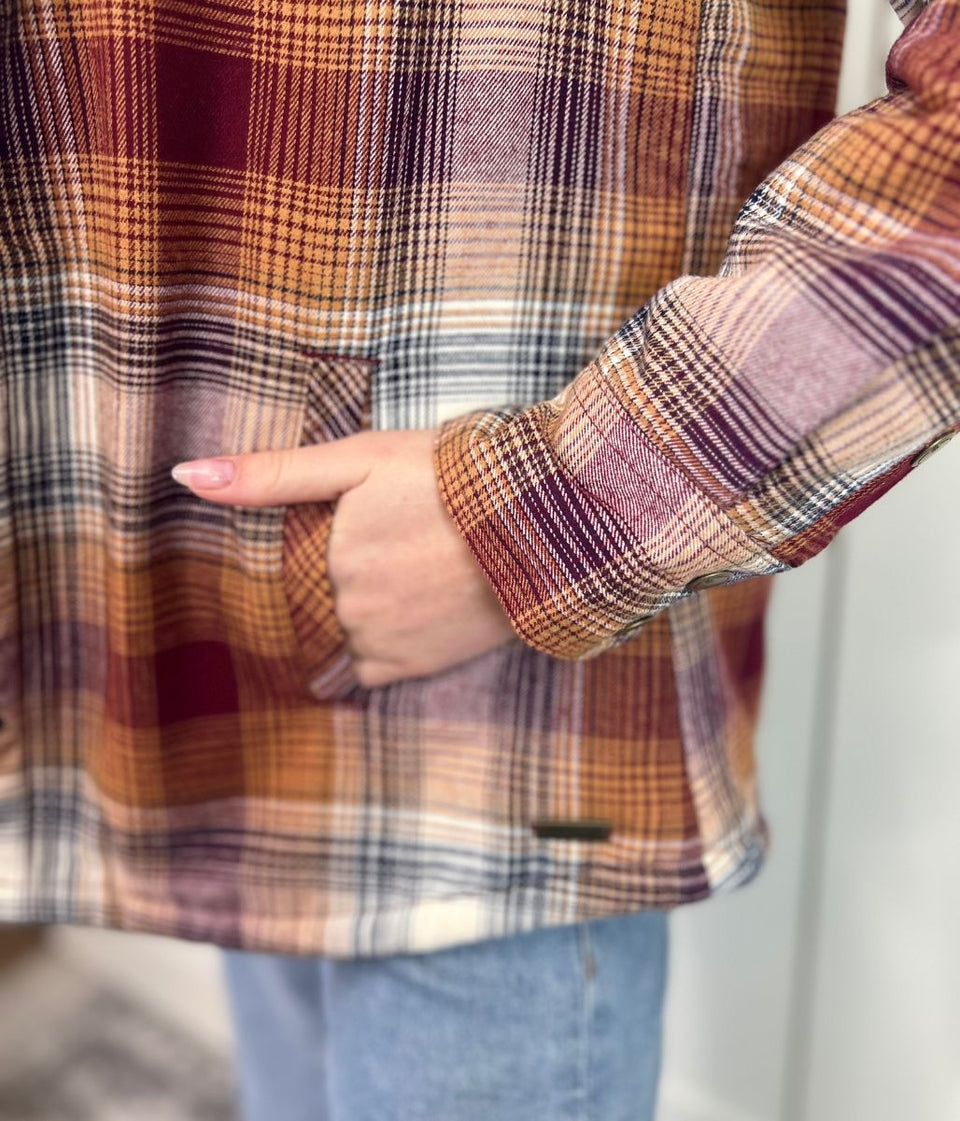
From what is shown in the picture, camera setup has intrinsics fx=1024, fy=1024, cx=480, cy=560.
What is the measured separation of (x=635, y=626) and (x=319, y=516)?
0.61 feet

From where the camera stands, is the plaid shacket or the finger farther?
the finger

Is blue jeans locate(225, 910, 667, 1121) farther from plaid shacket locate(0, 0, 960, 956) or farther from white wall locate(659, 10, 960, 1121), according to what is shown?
white wall locate(659, 10, 960, 1121)

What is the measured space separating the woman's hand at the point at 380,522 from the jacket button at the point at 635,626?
8 cm

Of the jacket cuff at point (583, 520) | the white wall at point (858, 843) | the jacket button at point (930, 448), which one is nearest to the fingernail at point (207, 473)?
the jacket cuff at point (583, 520)

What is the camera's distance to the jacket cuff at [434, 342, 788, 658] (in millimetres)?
492

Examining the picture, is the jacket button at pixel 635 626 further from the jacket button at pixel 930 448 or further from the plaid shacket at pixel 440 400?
the jacket button at pixel 930 448

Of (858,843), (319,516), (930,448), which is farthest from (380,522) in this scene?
(858,843)

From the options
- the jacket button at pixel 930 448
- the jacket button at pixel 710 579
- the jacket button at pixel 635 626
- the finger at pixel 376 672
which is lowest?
the finger at pixel 376 672

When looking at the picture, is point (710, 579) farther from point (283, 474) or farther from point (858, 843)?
point (858, 843)

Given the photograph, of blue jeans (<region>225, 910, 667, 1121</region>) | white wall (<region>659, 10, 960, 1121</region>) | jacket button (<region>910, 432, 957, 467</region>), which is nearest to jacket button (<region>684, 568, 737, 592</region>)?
jacket button (<region>910, 432, 957, 467</region>)

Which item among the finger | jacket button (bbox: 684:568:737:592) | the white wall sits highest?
jacket button (bbox: 684:568:737:592)

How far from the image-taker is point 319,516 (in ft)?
1.88

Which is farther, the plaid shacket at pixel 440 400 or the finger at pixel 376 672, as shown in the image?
the finger at pixel 376 672

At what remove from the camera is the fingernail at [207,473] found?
0.56 m
